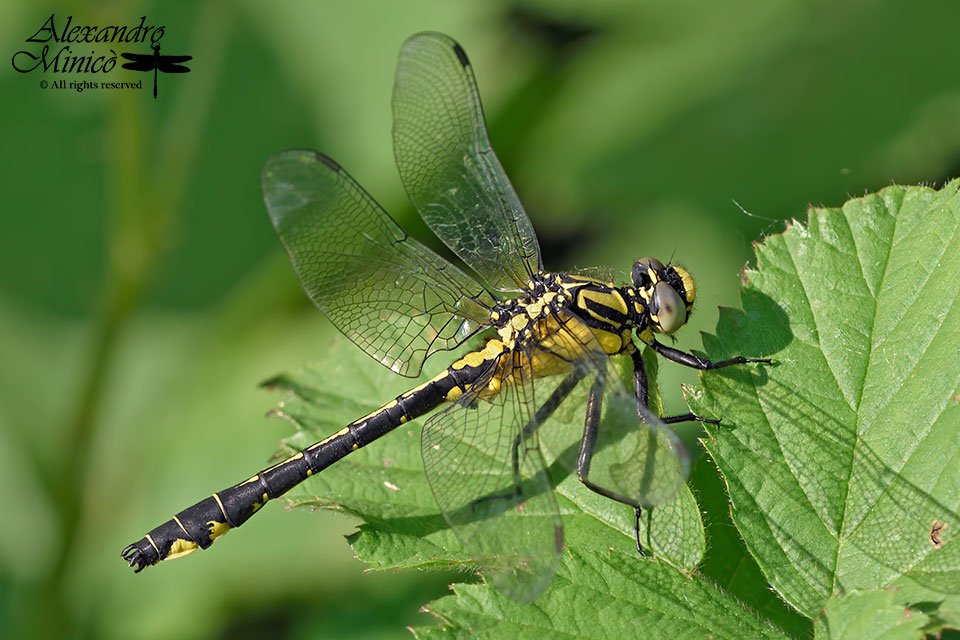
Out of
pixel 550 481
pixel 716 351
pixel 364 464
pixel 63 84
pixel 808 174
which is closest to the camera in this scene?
pixel 716 351

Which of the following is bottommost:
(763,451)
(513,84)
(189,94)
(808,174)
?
(763,451)

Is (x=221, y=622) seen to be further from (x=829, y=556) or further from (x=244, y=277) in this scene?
(x=829, y=556)

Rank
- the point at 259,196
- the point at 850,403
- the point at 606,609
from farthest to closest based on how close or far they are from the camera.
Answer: the point at 259,196 < the point at 850,403 < the point at 606,609

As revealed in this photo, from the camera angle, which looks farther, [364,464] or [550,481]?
[364,464]

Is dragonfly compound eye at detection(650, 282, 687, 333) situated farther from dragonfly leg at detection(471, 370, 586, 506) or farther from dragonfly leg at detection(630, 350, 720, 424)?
dragonfly leg at detection(471, 370, 586, 506)

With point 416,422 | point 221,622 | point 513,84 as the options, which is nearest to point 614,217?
point 513,84

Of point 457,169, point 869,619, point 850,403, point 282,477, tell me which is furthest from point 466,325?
point 869,619

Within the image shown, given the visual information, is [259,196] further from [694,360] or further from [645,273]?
[694,360]
